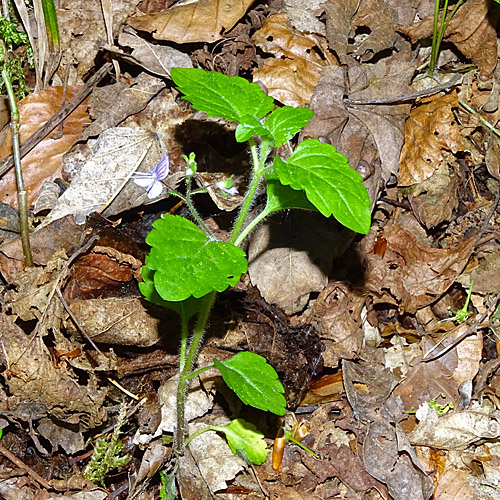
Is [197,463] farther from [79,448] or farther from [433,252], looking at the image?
[433,252]

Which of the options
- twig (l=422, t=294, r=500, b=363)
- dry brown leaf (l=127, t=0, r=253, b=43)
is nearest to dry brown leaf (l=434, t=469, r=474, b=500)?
twig (l=422, t=294, r=500, b=363)

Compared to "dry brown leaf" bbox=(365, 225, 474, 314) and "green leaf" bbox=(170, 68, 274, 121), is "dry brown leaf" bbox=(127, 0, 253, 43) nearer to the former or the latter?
"green leaf" bbox=(170, 68, 274, 121)

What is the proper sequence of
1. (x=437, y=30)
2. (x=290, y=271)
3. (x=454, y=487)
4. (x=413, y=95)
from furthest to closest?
(x=437, y=30), (x=413, y=95), (x=290, y=271), (x=454, y=487)

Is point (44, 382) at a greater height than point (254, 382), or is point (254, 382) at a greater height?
point (254, 382)

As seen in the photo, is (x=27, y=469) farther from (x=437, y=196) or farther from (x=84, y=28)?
(x=437, y=196)

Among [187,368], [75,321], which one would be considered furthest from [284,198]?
[75,321]

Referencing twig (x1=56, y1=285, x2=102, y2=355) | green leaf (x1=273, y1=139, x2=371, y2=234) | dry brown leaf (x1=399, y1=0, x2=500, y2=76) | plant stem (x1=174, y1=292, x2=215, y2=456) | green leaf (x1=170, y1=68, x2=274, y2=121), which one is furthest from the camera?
dry brown leaf (x1=399, y1=0, x2=500, y2=76)
